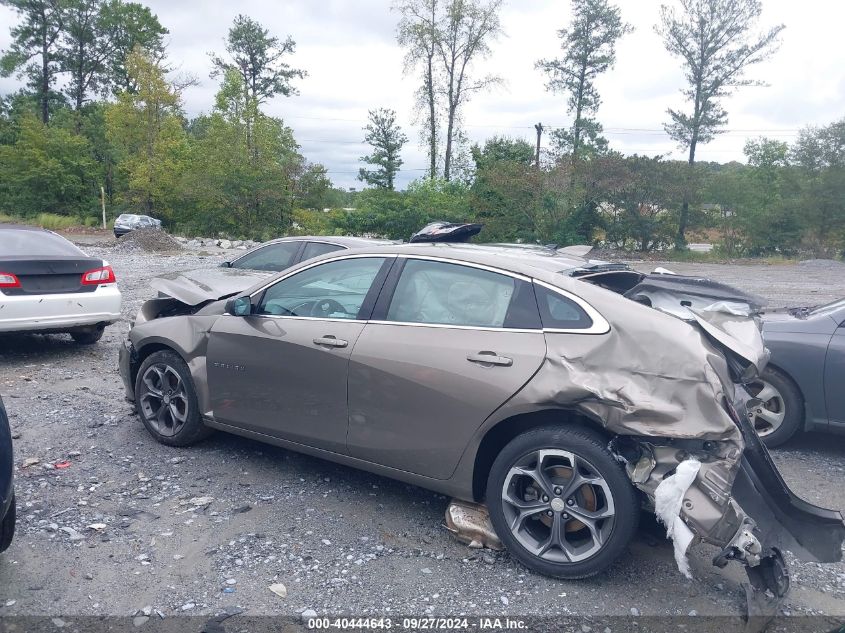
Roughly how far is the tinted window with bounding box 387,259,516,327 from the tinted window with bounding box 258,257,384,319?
0.94 feet

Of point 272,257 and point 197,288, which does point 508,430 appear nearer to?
point 197,288

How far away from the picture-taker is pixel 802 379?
209 inches

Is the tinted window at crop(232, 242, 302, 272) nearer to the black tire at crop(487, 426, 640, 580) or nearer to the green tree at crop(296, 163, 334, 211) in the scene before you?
the black tire at crop(487, 426, 640, 580)

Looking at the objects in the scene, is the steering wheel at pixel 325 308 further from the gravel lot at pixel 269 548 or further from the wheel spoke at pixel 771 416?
the wheel spoke at pixel 771 416

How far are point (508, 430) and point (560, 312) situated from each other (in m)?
0.70

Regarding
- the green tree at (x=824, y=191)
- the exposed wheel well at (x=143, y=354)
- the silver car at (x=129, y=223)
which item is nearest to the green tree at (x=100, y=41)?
the silver car at (x=129, y=223)

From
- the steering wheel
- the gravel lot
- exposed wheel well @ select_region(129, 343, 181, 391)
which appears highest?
the steering wheel

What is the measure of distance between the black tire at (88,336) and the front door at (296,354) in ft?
15.1

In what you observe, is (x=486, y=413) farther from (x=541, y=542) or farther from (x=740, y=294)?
(x=740, y=294)

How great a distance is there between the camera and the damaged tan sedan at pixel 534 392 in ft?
10.8

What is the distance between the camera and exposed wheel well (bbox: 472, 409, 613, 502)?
354 centimetres

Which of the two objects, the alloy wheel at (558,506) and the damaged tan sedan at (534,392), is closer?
the damaged tan sedan at (534,392)

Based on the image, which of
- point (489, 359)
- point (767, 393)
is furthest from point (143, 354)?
point (767, 393)

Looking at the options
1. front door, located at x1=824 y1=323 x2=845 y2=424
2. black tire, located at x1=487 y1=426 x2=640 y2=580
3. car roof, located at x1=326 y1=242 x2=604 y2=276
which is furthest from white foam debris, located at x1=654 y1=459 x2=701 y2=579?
front door, located at x1=824 y1=323 x2=845 y2=424
